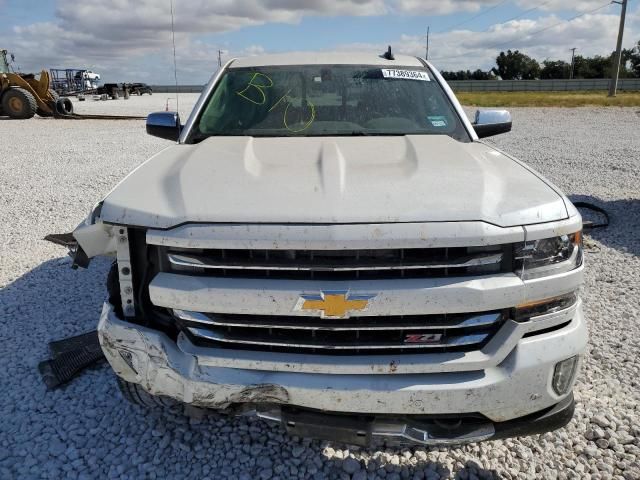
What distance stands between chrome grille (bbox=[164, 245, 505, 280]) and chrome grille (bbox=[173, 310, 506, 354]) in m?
0.17

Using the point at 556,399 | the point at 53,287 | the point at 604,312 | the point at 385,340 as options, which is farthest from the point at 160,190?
the point at 604,312

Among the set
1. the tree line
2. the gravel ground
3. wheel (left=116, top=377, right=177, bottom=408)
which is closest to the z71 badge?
the gravel ground

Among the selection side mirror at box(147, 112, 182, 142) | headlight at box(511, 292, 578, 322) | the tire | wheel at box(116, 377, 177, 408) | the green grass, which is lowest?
wheel at box(116, 377, 177, 408)

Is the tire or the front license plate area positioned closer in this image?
the front license plate area

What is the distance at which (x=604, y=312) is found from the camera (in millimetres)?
4012

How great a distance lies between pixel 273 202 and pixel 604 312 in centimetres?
314

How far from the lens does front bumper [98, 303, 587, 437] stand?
196cm

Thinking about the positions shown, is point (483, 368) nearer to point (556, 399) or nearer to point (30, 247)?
point (556, 399)

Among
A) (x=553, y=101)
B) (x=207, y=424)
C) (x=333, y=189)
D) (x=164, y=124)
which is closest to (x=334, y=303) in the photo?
(x=333, y=189)

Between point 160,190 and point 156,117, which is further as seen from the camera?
point 156,117

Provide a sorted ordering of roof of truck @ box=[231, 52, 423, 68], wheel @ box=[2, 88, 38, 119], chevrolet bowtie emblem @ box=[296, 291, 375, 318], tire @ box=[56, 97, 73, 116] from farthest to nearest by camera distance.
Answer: tire @ box=[56, 97, 73, 116] → wheel @ box=[2, 88, 38, 119] → roof of truck @ box=[231, 52, 423, 68] → chevrolet bowtie emblem @ box=[296, 291, 375, 318]

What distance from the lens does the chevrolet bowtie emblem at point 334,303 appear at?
1.91 metres

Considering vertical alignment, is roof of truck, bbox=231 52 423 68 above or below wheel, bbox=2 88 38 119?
above

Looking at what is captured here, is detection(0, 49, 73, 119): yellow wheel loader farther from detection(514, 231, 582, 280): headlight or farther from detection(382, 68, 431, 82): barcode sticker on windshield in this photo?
detection(514, 231, 582, 280): headlight
